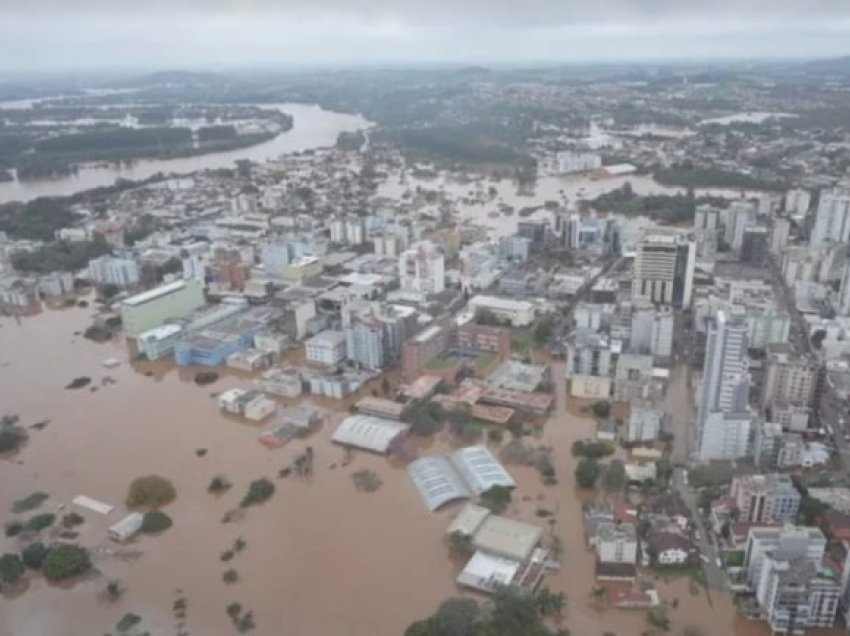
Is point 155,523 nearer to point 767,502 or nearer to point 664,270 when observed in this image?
point 767,502

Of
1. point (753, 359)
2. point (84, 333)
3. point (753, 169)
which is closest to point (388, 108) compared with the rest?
point (753, 169)

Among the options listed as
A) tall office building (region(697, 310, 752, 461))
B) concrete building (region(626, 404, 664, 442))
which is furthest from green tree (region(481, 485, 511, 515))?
tall office building (region(697, 310, 752, 461))

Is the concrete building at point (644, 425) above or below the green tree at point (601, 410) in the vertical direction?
above

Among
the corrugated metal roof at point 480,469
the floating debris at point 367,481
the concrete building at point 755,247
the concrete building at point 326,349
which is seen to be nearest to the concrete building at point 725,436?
the corrugated metal roof at point 480,469

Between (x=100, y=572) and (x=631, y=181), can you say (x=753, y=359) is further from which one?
(x=631, y=181)

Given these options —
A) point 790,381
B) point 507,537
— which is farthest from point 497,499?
point 790,381

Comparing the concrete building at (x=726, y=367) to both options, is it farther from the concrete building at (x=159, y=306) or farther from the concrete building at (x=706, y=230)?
the concrete building at (x=159, y=306)

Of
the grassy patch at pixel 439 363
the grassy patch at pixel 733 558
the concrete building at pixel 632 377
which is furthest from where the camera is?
the grassy patch at pixel 439 363
